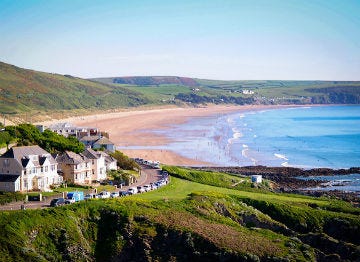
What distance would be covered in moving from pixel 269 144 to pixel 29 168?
249ft

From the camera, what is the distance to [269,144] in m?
112

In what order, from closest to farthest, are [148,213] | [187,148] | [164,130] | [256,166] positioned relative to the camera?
1. [148,213]
2. [256,166]
3. [187,148]
4. [164,130]

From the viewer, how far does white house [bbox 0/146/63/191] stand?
41719mm

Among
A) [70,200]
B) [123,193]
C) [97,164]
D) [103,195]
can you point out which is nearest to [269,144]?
[97,164]

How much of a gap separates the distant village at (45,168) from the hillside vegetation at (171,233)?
825 cm

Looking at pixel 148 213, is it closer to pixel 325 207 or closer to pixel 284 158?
pixel 325 207

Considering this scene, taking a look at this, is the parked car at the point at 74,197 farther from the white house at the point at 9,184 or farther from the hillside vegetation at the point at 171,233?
the white house at the point at 9,184

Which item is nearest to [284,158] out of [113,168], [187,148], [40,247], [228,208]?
[187,148]

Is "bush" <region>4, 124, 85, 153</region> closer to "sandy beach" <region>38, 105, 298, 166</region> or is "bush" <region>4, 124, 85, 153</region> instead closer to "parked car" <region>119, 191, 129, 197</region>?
"parked car" <region>119, 191, 129, 197</region>

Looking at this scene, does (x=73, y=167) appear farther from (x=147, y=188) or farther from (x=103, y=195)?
(x=103, y=195)

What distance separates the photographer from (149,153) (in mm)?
93562

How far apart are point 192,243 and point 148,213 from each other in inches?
178

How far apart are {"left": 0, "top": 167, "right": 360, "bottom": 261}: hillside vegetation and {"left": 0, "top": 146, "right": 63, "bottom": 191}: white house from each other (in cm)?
823

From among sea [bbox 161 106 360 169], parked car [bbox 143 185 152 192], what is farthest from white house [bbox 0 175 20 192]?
sea [bbox 161 106 360 169]
